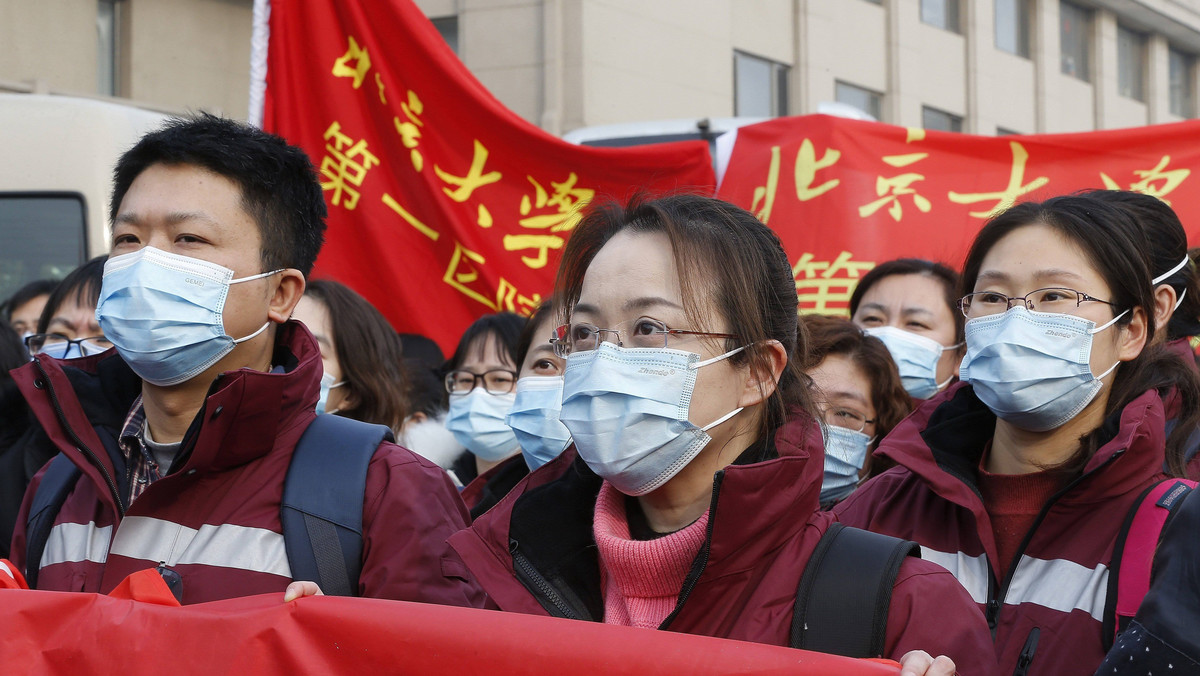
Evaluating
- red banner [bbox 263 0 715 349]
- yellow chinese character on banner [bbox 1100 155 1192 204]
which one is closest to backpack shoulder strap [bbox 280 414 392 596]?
red banner [bbox 263 0 715 349]

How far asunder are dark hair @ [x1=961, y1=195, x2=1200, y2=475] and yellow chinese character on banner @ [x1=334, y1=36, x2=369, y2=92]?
3.20 meters

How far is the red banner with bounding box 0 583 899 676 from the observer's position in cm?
184

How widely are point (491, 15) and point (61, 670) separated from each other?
13.0 meters

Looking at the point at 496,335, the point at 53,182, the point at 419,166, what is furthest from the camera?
the point at 53,182

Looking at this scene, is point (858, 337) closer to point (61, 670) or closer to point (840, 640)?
point (840, 640)

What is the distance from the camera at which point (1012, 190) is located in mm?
5352

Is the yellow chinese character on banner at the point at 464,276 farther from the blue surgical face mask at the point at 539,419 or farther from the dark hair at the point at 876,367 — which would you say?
the dark hair at the point at 876,367

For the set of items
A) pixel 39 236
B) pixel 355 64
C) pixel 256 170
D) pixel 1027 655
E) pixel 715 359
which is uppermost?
pixel 355 64

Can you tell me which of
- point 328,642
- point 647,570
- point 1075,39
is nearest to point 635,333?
point 647,570

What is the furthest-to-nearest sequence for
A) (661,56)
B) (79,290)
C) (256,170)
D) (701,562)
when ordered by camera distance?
(661,56) → (79,290) → (256,170) → (701,562)

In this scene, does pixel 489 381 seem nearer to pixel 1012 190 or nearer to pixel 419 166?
pixel 419 166

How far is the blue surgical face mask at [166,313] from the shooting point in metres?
2.59

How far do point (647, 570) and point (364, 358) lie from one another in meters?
2.07

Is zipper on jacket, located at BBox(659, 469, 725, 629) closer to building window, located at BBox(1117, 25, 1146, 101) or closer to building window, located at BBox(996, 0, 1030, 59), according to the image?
building window, located at BBox(996, 0, 1030, 59)
